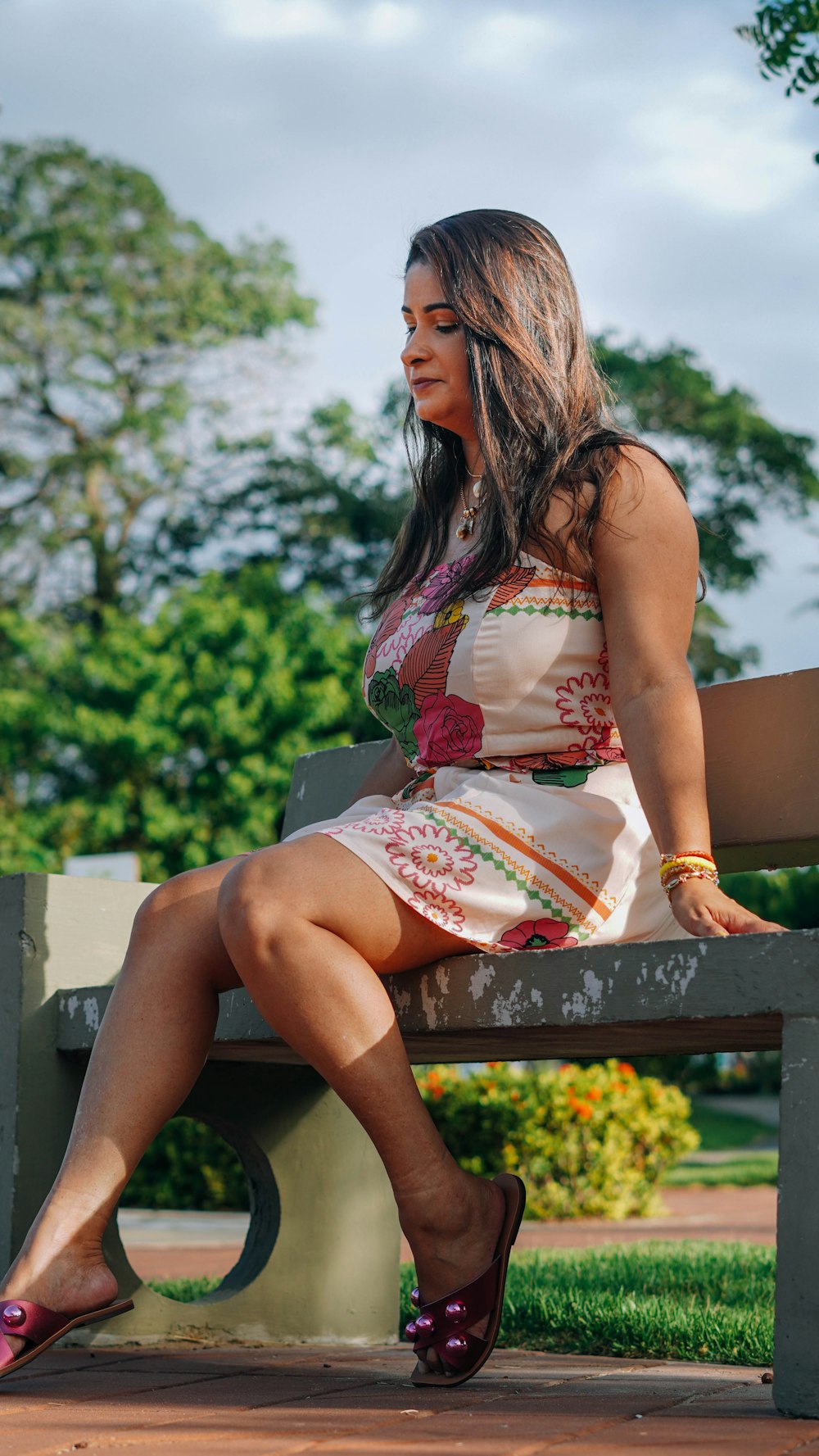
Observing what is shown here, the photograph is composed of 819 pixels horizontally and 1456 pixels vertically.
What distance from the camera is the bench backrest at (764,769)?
2645 mm

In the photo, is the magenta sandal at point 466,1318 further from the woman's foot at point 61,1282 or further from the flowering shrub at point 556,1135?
the flowering shrub at point 556,1135

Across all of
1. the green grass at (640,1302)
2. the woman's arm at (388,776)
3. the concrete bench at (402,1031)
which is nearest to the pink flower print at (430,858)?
the concrete bench at (402,1031)

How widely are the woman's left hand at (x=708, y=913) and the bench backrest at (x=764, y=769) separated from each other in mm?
575

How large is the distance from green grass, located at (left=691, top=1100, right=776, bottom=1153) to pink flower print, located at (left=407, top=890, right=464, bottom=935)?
1541 cm

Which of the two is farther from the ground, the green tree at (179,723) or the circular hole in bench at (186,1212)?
the green tree at (179,723)

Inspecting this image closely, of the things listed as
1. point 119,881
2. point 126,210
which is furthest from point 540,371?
point 126,210

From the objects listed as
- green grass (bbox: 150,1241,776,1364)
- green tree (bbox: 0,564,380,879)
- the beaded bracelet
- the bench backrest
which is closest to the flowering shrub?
green grass (bbox: 150,1241,776,1364)

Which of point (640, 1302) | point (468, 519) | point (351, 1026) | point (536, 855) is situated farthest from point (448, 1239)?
point (640, 1302)

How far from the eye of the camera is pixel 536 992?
2113 mm

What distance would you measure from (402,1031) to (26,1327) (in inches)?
24.7

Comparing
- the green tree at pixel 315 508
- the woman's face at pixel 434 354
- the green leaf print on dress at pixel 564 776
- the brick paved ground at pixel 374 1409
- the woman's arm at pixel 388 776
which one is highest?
the green tree at pixel 315 508

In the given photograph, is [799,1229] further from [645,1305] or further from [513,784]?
[645,1305]

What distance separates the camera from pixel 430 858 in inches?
85.9

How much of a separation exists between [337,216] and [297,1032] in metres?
25.9
